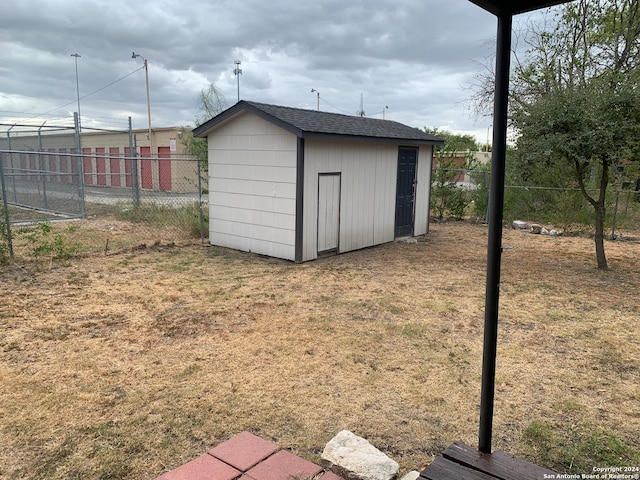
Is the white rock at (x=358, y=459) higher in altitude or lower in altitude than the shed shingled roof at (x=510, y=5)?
lower

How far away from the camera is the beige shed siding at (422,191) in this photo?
32.9 feet

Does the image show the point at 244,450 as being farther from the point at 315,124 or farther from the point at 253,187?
the point at 315,124

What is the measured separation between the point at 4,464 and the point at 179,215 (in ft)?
26.3

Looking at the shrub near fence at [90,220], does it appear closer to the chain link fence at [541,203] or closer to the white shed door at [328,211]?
the white shed door at [328,211]

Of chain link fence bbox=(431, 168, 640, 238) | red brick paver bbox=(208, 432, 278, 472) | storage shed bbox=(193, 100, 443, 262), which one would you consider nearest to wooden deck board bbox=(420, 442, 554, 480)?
red brick paver bbox=(208, 432, 278, 472)

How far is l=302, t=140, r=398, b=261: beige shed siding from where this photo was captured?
24.0ft

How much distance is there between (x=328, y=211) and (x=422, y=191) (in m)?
3.38

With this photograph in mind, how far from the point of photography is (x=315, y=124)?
746 centimetres

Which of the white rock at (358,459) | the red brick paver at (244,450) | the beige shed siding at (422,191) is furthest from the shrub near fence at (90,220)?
the white rock at (358,459)

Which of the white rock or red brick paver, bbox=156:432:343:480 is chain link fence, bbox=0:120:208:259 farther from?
the white rock

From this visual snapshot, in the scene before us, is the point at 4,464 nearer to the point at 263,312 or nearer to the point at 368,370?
the point at 368,370

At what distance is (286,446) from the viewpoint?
258 centimetres

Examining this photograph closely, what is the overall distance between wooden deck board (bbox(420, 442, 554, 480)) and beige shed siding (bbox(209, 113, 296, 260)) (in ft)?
17.7

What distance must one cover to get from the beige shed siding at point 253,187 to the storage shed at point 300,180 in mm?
16
